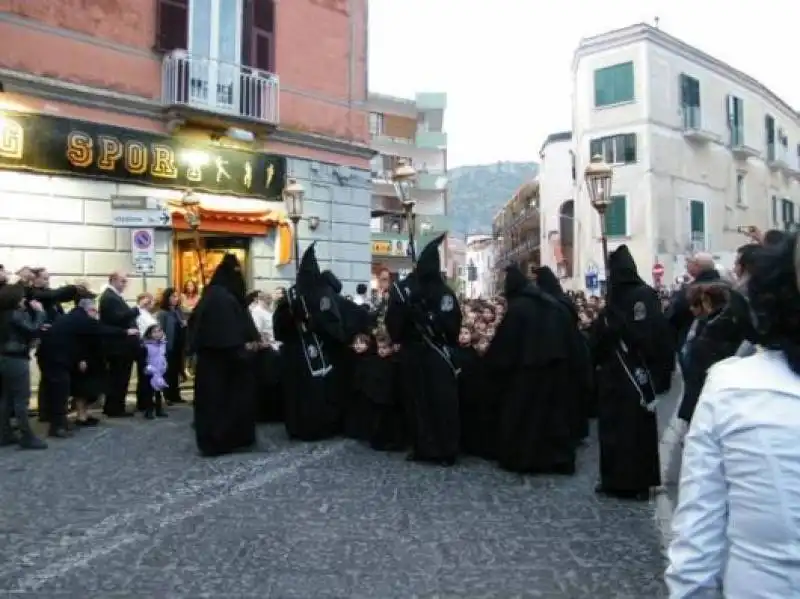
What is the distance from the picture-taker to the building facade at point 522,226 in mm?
56159

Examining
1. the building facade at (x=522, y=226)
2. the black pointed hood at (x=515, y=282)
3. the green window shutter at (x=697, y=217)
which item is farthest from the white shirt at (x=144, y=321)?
the building facade at (x=522, y=226)

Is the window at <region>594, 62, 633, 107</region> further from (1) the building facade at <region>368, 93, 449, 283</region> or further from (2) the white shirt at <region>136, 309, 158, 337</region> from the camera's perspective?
(2) the white shirt at <region>136, 309, 158, 337</region>

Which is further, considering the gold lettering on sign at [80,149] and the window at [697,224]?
the window at [697,224]

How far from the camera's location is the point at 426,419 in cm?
778

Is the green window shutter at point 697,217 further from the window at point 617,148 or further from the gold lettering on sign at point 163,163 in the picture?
the gold lettering on sign at point 163,163

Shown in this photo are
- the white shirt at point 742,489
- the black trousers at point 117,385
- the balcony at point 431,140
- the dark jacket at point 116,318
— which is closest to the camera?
the white shirt at point 742,489

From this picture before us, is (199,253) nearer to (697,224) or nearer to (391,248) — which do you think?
(697,224)

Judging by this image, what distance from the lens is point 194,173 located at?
15656mm

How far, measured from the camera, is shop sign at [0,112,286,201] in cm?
1312

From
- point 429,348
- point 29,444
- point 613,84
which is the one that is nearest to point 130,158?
point 29,444

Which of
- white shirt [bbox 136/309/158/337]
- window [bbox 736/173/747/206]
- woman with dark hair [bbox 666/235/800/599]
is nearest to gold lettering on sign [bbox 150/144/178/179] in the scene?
white shirt [bbox 136/309/158/337]

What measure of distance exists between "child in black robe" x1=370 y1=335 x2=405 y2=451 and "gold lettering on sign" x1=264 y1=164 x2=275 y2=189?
9129 mm

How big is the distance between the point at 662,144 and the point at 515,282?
28238 millimetres

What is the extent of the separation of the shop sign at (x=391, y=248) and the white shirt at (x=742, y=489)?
1644 inches
